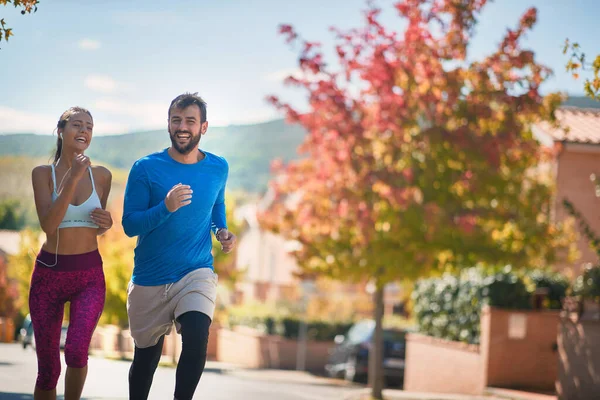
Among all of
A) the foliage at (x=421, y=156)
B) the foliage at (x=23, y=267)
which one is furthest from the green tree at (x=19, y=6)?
the foliage at (x=23, y=267)

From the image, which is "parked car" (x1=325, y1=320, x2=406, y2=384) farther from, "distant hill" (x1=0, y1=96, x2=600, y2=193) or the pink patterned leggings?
the pink patterned leggings

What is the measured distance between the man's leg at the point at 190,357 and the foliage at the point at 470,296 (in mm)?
11107

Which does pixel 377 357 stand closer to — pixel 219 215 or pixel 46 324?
pixel 219 215

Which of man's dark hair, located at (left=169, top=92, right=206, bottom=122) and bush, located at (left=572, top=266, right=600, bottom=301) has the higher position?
man's dark hair, located at (left=169, top=92, right=206, bottom=122)

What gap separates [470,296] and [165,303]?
11924 mm

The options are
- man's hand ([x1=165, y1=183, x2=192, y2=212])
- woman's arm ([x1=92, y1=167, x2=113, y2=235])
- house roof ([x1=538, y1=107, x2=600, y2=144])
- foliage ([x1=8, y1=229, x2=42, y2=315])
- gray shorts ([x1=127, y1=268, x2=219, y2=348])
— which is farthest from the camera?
foliage ([x1=8, y1=229, x2=42, y2=315])

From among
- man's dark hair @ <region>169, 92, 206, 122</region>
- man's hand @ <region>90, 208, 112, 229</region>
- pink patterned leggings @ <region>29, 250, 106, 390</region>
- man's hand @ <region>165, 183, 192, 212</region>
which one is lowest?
pink patterned leggings @ <region>29, 250, 106, 390</region>

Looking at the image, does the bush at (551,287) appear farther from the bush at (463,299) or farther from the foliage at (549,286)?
the bush at (463,299)

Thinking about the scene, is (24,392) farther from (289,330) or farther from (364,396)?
(289,330)

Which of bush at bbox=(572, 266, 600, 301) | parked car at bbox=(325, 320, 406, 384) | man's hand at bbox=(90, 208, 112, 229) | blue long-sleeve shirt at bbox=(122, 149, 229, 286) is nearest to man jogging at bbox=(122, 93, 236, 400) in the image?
blue long-sleeve shirt at bbox=(122, 149, 229, 286)

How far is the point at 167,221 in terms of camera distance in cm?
596

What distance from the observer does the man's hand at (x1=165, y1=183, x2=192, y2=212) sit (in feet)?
18.6

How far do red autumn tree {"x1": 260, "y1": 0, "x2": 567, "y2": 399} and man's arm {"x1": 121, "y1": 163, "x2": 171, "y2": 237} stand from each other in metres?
9.24

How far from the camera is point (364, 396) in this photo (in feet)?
54.1
